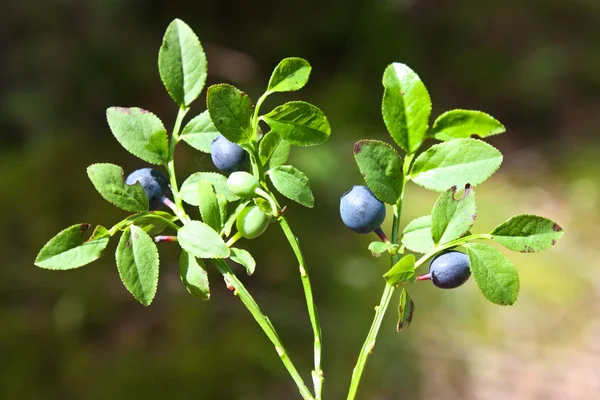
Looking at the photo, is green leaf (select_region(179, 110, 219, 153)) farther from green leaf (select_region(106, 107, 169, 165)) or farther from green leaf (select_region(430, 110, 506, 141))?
green leaf (select_region(430, 110, 506, 141))

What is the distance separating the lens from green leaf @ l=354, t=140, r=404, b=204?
398mm

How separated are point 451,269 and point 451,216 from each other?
0.13 ft

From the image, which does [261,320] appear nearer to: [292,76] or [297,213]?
[292,76]

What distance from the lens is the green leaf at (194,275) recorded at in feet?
1.28

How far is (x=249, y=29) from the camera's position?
10.9 feet

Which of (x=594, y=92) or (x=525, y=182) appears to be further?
(x=594, y=92)

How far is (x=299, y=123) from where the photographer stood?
0.40 meters

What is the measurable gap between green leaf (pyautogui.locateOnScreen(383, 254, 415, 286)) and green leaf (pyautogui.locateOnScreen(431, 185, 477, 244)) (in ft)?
0.11

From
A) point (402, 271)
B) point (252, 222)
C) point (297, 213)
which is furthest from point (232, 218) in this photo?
point (297, 213)

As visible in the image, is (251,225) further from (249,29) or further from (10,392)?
(249,29)

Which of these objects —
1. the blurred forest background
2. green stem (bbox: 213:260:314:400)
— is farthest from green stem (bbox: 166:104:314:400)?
the blurred forest background

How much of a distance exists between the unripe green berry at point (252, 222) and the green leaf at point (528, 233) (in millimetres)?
161

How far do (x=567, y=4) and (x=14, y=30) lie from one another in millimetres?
3744

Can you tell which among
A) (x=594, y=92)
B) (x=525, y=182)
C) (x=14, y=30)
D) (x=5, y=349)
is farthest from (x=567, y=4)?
(x=5, y=349)
